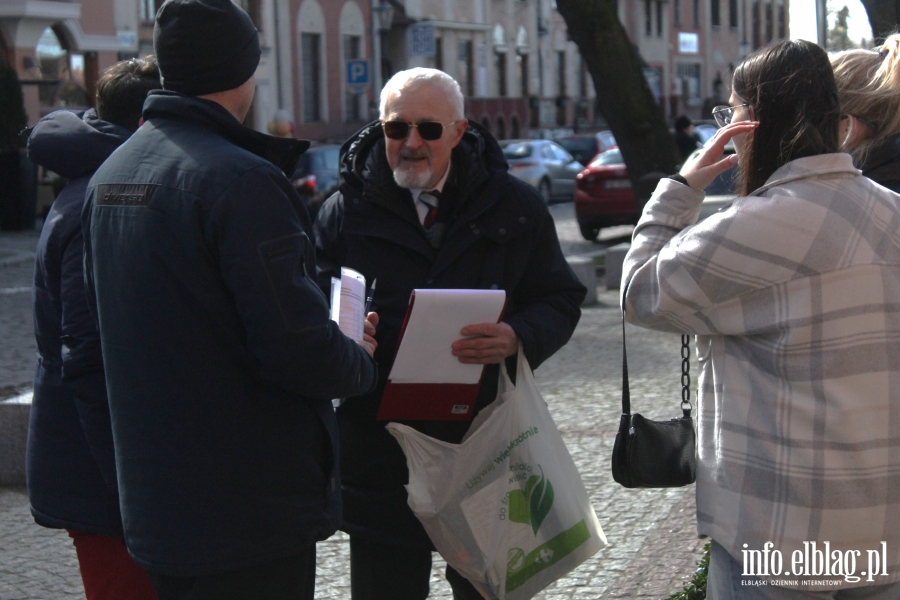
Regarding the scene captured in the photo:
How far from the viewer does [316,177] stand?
16641 millimetres

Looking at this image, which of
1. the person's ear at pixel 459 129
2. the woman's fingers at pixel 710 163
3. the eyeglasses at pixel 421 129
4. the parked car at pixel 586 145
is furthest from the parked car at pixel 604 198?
the woman's fingers at pixel 710 163

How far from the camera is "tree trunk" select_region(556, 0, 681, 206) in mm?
11422

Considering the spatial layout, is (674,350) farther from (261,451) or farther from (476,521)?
(261,451)

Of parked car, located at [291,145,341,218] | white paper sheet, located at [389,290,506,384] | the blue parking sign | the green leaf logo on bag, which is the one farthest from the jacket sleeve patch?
the blue parking sign

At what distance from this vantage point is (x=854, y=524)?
218cm

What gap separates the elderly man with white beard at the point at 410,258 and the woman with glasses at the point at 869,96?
2.84 feet

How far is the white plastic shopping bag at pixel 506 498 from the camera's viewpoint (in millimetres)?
2980

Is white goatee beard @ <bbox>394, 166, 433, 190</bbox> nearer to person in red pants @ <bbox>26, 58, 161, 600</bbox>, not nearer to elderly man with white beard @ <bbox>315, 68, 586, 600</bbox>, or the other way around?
elderly man with white beard @ <bbox>315, 68, 586, 600</bbox>

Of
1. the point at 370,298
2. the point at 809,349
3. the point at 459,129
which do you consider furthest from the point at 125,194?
the point at 809,349

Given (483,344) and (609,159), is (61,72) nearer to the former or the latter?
(609,159)

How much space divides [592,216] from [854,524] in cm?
1480

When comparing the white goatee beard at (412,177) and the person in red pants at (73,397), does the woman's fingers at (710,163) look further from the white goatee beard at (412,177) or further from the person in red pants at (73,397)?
the person in red pants at (73,397)

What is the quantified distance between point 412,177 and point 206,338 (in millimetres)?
1084

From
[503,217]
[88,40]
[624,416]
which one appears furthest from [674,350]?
[88,40]
